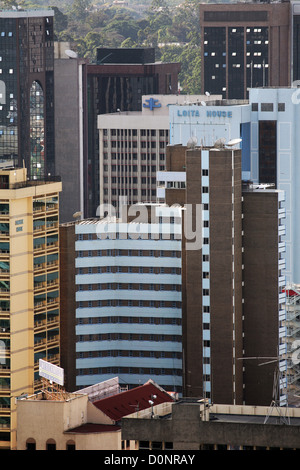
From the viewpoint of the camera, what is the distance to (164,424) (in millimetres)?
179750

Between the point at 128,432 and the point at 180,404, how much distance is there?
5.76 metres
